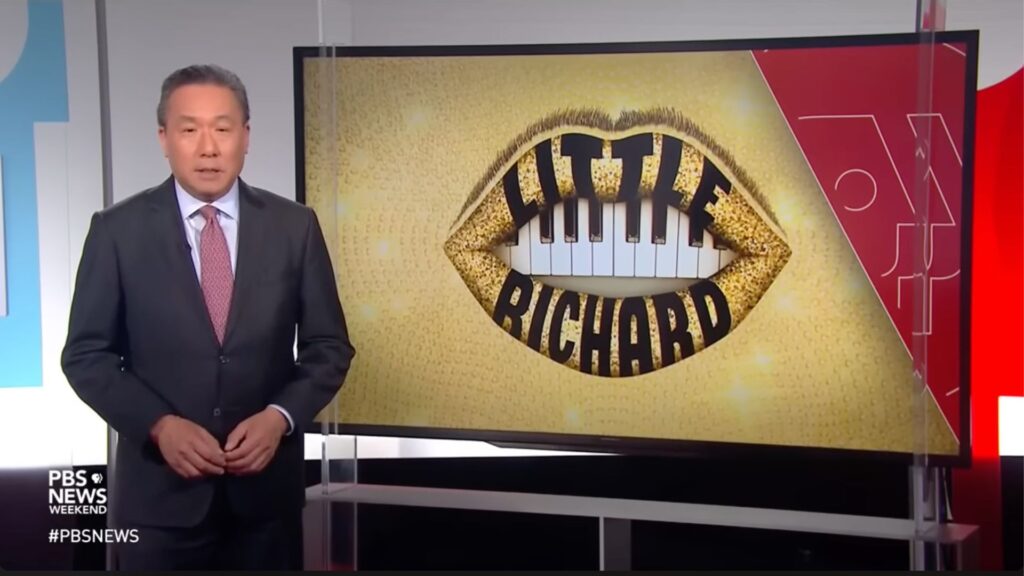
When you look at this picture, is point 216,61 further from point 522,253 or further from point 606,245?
point 606,245

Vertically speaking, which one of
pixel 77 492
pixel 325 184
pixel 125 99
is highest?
pixel 125 99

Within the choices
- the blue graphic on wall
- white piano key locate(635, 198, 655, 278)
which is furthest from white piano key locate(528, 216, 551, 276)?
the blue graphic on wall

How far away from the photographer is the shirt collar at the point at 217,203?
2842 millimetres

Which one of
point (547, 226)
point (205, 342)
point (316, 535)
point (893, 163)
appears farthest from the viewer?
point (316, 535)

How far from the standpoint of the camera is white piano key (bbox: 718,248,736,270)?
110 inches

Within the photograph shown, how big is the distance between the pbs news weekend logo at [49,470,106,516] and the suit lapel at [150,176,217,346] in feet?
1.98

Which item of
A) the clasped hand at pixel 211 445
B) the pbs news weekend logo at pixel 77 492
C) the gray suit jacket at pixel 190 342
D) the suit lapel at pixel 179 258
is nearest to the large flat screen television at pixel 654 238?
the gray suit jacket at pixel 190 342

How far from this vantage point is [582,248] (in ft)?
9.39

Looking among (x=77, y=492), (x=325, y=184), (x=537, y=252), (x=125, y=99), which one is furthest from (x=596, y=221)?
(x=77, y=492)

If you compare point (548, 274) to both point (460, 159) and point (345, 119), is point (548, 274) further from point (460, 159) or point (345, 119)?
point (345, 119)

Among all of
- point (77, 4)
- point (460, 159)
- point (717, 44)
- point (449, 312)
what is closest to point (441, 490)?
point (449, 312)

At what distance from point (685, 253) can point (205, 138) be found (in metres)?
1.34

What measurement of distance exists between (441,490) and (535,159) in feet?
3.21

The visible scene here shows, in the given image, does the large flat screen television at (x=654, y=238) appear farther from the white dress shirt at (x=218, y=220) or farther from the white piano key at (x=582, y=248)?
the white dress shirt at (x=218, y=220)
